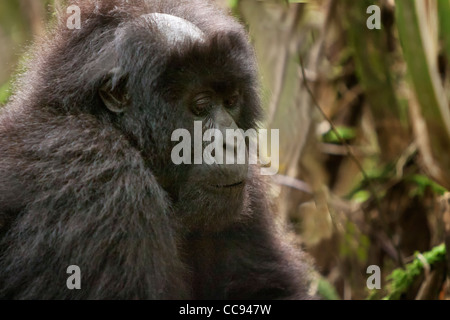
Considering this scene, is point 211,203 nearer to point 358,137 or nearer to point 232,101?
point 232,101

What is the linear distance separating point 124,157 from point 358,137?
4041 mm

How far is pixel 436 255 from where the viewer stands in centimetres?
405

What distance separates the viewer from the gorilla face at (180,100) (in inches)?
124

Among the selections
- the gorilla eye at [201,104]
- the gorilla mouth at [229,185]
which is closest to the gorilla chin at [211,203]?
the gorilla mouth at [229,185]

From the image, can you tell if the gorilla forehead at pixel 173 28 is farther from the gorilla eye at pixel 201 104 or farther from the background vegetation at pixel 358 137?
the background vegetation at pixel 358 137

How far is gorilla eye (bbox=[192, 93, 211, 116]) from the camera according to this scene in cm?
323

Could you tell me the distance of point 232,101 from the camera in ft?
11.3

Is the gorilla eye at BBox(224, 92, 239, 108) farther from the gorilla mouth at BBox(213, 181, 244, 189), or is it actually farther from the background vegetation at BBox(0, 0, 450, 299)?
the background vegetation at BBox(0, 0, 450, 299)

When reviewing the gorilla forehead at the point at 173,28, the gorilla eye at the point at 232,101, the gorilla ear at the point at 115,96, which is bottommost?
the gorilla eye at the point at 232,101

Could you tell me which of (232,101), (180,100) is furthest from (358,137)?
(180,100)

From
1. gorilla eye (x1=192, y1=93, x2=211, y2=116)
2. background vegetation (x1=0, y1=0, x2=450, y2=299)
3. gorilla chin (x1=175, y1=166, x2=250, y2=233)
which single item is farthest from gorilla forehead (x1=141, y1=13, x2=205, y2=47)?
background vegetation (x1=0, y1=0, x2=450, y2=299)

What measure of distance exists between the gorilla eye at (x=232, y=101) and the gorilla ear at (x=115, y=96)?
552 mm
